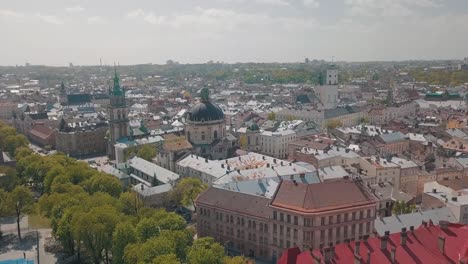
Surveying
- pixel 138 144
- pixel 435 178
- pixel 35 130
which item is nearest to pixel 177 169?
pixel 138 144

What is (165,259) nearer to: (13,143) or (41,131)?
(13,143)

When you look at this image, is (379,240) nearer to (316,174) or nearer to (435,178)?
(316,174)

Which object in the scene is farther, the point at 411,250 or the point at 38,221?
the point at 38,221

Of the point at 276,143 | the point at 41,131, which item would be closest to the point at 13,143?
the point at 41,131

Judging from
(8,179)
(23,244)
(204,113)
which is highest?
(204,113)

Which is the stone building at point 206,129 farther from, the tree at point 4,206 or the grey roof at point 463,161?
the grey roof at point 463,161

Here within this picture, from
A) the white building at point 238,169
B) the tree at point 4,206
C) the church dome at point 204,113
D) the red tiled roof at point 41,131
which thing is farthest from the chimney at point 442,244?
the red tiled roof at point 41,131

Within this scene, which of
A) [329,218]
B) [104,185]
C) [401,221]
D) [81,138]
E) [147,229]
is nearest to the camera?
[147,229]

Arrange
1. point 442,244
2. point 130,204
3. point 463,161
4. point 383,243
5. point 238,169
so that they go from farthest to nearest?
point 463,161
point 238,169
point 130,204
point 442,244
point 383,243
